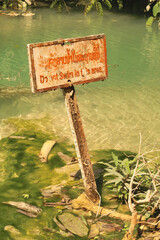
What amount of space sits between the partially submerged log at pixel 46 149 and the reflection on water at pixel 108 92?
682mm

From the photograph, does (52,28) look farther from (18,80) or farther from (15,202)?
(15,202)

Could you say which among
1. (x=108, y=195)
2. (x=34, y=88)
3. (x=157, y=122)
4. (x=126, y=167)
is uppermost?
(x=34, y=88)

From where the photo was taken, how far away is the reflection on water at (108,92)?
735 centimetres

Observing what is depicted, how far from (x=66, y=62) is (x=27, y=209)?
1742 mm

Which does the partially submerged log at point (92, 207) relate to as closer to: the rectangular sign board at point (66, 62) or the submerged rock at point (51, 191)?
the submerged rock at point (51, 191)

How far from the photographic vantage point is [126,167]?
14.5ft

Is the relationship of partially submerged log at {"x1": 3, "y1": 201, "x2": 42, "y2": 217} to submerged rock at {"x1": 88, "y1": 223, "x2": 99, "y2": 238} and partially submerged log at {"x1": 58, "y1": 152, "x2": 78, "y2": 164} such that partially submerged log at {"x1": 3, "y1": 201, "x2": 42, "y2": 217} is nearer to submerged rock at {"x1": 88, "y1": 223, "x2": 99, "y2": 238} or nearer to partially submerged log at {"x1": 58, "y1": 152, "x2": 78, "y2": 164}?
submerged rock at {"x1": 88, "y1": 223, "x2": 99, "y2": 238}

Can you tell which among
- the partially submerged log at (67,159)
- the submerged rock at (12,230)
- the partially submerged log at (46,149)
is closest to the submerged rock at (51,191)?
the submerged rock at (12,230)

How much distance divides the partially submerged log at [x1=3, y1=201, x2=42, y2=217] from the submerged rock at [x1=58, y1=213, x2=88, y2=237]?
0.29 m

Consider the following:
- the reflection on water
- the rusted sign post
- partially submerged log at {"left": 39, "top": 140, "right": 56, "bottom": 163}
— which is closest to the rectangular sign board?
the rusted sign post

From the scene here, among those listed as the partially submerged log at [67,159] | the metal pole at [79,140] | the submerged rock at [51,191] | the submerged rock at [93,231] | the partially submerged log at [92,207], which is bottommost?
the partially submerged log at [67,159]

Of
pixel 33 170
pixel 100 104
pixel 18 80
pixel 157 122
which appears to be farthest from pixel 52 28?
pixel 33 170

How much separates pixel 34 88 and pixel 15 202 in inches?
56.5

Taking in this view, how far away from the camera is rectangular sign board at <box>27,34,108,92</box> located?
3.92m
